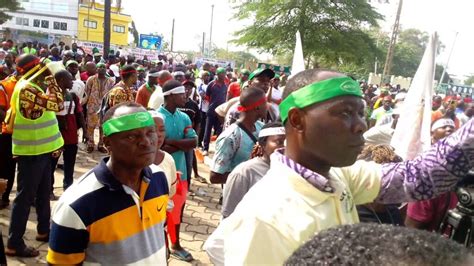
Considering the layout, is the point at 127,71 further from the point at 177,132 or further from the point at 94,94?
the point at 177,132

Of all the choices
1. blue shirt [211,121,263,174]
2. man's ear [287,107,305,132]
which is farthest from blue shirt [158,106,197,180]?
man's ear [287,107,305,132]

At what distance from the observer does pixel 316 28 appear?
21391 mm

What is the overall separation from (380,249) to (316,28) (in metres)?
21.6

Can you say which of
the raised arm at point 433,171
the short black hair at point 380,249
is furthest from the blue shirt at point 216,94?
the short black hair at point 380,249

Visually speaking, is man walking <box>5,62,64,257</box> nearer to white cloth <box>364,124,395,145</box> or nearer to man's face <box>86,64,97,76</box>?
white cloth <box>364,124,395,145</box>

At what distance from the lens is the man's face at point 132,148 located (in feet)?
7.13

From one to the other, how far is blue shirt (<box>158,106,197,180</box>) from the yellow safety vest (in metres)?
1.03

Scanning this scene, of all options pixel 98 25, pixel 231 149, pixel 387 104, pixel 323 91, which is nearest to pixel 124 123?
pixel 323 91

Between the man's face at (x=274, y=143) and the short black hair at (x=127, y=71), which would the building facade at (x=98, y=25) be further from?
the man's face at (x=274, y=143)

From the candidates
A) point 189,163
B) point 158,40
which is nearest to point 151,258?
point 189,163

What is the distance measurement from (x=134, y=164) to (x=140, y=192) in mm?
141

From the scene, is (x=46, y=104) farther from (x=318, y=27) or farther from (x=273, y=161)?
(x=318, y=27)

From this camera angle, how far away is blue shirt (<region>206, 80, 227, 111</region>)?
8.77m

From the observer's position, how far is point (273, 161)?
56.6 inches
